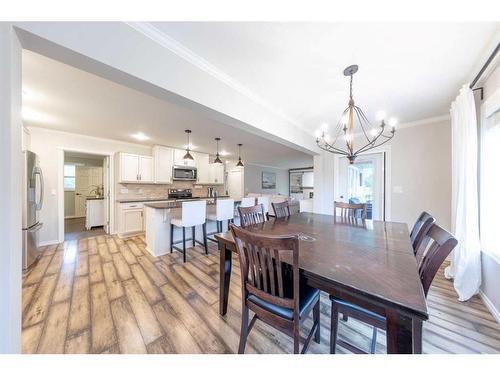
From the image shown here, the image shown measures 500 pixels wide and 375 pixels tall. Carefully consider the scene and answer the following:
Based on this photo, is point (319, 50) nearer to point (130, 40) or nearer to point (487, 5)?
point (487, 5)

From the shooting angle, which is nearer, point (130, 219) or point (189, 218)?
point (189, 218)

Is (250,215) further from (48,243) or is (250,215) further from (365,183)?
(48,243)

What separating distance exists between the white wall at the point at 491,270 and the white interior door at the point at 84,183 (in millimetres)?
9077

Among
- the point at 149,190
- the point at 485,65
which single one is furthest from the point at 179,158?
the point at 485,65

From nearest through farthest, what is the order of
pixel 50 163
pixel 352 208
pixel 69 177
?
pixel 352 208
pixel 50 163
pixel 69 177

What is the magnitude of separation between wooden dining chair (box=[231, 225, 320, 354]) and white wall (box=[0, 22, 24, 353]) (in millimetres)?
1105

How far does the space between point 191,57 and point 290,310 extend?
6.90ft

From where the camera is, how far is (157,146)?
4.59 m

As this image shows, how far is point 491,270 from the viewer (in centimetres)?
171

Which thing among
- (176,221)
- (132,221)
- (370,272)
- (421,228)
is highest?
(421,228)

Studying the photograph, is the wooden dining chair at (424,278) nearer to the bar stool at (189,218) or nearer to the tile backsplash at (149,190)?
the bar stool at (189,218)

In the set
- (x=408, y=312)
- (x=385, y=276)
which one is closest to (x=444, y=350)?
(x=385, y=276)

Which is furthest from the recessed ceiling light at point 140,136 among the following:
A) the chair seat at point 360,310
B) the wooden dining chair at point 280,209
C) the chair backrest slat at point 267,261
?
the chair seat at point 360,310

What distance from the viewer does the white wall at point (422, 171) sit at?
2846 mm
